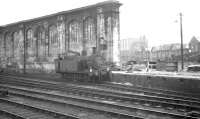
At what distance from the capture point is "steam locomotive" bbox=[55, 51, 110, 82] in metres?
17.8

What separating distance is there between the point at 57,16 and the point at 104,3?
733 centimetres

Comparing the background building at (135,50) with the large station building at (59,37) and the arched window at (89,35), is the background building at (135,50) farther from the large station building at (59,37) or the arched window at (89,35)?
the arched window at (89,35)

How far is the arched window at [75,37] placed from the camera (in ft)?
79.2

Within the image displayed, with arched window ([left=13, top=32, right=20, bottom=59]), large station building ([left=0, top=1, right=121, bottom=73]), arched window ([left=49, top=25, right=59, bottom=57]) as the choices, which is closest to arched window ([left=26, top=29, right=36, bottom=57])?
large station building ([left=0, top=1, right=121, bottom=73])

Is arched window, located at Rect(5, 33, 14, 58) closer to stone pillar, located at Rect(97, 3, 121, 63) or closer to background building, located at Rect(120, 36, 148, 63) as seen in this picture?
stone pillar, located at Rect(97, 3, 121, 63)

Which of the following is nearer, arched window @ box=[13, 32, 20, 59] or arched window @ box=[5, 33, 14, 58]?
arched window @ box=[13, 32, 20, 59]

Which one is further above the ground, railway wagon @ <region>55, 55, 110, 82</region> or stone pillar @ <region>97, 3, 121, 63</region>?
stone pillar @ <region>97, 3, 121, 63</region>

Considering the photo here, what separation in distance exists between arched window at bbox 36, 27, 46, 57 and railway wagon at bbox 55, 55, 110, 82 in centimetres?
970

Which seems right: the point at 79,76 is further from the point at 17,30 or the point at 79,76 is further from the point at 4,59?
the point at 4,59

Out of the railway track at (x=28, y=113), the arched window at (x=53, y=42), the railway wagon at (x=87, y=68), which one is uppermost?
the arched window at (x=53, y=42)

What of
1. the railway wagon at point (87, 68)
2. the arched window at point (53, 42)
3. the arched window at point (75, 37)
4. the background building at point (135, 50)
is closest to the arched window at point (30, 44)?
the arched window at point (53, 42)

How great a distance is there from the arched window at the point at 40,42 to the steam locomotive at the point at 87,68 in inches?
382

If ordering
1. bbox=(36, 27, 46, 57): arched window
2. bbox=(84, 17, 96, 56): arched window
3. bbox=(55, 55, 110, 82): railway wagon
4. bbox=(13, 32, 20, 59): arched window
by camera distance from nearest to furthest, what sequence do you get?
bbox=(55, 55, 110, 82): railway wagon
bbox=(84, 17, 96, 56): arched window
bbox=(36, 27, 46, 57): arched window
bbox=(13, 32, 20, 59): arched window

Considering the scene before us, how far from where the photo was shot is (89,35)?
2320cm
